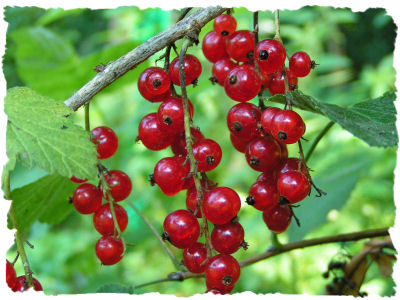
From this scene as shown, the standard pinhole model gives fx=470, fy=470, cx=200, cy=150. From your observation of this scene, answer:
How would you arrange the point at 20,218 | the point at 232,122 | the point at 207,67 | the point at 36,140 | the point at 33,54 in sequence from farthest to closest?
the point at 207,67, the point at 33,54, the point at 20,218, the point at 232,122, the point at 36,140

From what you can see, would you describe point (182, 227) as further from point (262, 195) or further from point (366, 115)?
point (366, 115)

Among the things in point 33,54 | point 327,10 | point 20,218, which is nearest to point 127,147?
point 33,54

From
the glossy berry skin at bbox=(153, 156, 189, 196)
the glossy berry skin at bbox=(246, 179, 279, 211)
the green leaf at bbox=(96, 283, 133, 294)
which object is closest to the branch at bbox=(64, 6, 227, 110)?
the glossy berry skin at bbox=(153, 156, 189, 196)

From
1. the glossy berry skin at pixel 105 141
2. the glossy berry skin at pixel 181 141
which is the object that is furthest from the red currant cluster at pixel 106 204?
the glossy berry skin at pixel 181 141

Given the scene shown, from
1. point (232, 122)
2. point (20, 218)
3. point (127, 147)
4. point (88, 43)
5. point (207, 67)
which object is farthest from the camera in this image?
point (88, 43)

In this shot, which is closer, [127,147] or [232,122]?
[232,122]

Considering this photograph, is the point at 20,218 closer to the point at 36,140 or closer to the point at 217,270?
the point at 36,140

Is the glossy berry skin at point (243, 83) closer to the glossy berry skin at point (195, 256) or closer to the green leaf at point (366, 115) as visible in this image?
the green leaf at point (366, 115)
